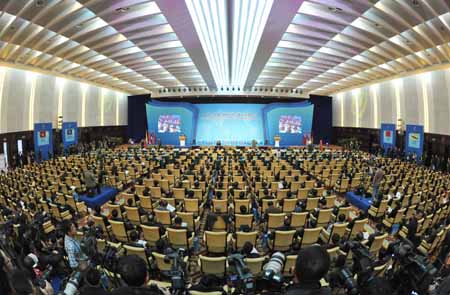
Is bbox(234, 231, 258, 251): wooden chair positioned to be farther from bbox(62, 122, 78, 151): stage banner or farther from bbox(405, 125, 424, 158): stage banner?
bbox(62, 122, 78, 151): stage banner

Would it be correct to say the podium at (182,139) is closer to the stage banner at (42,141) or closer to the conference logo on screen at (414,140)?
the stage banner at (42,141)

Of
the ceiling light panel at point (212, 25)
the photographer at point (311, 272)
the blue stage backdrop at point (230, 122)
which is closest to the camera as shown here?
the photographer at point (311, 272)

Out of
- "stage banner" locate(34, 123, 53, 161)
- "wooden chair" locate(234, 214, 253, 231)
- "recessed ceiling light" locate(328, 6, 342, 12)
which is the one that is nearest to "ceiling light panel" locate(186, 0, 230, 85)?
"recessed ceiling light" locate(328, 6, 342, 12)

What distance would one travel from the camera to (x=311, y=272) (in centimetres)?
223

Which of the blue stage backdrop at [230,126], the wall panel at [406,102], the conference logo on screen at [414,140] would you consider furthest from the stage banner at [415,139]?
the blue stage backdrop at [230,126]

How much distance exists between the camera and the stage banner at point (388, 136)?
85.4ft

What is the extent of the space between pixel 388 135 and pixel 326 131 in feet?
58.1

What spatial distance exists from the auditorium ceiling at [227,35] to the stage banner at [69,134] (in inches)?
210

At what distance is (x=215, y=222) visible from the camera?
7676 mm

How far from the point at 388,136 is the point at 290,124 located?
14.0 meters

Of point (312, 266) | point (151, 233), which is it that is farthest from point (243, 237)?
point (312, 266)

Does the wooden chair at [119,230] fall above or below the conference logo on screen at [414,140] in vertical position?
below

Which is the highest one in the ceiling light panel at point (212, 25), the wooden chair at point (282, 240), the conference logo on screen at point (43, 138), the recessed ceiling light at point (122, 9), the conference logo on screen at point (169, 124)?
the ceiling light panel at point (212, 25)

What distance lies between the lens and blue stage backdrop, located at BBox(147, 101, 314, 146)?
38281mm
